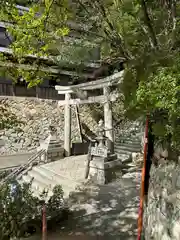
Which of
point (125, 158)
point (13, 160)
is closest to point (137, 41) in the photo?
point (125, 158)

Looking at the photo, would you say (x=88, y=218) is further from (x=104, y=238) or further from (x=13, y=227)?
(x=13, y=227)

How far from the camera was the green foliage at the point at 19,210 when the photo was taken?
3904 mm

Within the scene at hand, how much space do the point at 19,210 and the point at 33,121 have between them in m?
9.96

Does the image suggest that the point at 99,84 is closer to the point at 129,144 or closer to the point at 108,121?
the point at 108,121

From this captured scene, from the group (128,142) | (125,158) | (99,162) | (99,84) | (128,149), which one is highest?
(99,84)

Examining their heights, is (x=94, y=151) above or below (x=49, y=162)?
above

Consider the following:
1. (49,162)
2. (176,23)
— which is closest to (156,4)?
(176,23)

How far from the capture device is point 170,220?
7.74ft

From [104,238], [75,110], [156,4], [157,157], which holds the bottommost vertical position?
[104,238]

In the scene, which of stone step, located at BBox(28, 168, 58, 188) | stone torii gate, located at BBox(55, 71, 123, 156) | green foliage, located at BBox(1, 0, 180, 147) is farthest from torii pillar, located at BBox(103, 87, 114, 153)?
green foliage, located at BBox(1, 0, 180, 147)

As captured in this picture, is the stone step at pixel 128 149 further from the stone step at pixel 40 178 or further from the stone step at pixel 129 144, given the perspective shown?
the stone step at pixel 40 178

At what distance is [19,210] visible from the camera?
13.8 feet

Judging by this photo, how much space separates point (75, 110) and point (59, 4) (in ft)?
37.4

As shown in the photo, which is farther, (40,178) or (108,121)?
(40,178)
